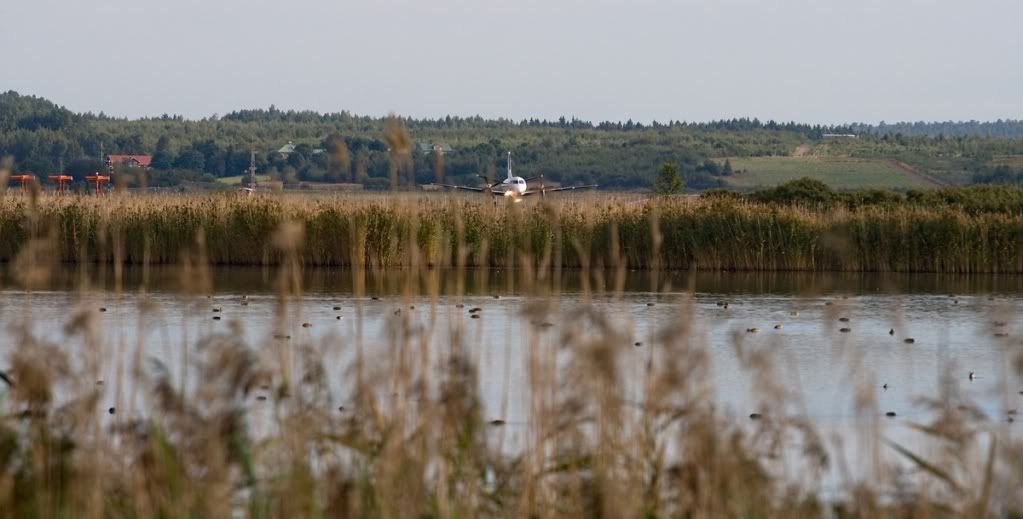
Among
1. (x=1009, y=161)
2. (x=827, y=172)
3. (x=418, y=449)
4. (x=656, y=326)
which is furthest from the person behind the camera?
(x=1009, y=161)

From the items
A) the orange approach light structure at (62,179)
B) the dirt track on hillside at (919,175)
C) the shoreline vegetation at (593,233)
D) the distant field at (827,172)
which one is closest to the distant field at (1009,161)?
the dirt track on hillside at (919,175)

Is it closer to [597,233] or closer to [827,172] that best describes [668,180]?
[827,172]

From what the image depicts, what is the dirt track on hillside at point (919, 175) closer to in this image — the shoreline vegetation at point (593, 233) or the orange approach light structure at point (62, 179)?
the orange approach light structure at point (62, 179)

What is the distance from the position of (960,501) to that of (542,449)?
1624 millimetres

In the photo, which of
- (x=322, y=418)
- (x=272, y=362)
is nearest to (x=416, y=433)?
(x=322, y=418)

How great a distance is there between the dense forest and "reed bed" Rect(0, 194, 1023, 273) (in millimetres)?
60765

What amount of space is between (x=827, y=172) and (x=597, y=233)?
3397 inches

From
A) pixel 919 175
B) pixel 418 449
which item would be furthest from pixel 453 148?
pixel 418 449

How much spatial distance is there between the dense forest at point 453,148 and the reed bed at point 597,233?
199 feet

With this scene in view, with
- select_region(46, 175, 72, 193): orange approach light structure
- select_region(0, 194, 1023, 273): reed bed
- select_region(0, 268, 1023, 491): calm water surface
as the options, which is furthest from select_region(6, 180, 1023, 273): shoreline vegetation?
select_region(46, 175, 72, 193): orange approach light structure

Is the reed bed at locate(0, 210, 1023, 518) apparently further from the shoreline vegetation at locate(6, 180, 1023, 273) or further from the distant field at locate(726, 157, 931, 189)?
the distant field at locate(726, 157, 931, 189)

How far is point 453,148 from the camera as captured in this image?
446ft

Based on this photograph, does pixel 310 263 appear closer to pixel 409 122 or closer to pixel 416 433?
pixel 416 433

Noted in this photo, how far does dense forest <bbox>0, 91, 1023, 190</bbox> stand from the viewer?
109 m
